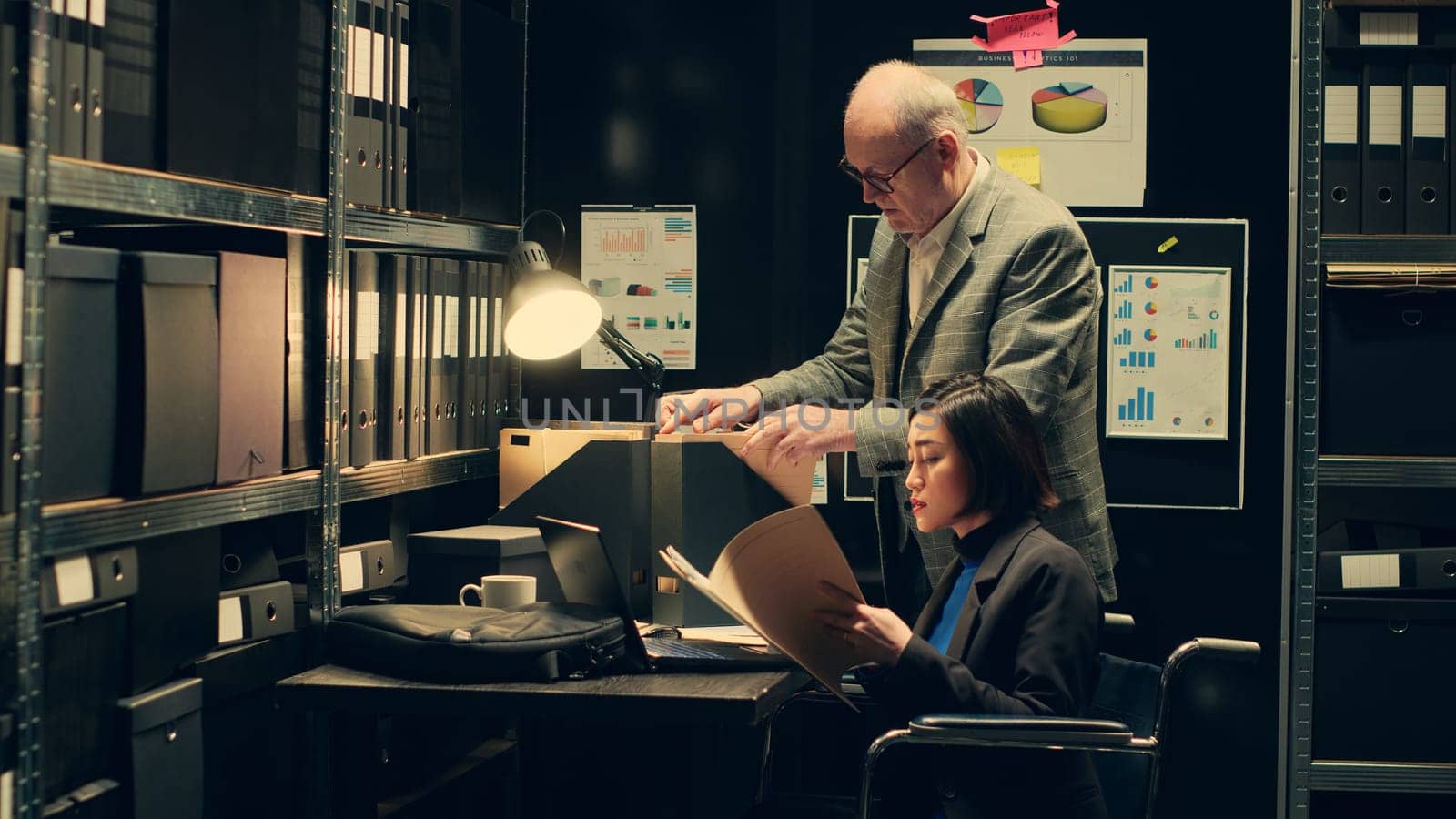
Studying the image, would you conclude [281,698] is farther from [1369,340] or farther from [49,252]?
[1369,340]

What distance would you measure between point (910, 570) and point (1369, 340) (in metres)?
0.98

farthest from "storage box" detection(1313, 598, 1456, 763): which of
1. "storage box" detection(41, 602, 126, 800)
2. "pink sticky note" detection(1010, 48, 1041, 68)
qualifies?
"storage box" detection(41, 602, 126, 800)

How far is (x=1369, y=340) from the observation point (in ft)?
8.61

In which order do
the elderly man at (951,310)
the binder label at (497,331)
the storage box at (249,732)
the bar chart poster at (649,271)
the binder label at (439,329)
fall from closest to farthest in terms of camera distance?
the storage box at (249,732) < the elderly man at (951,310) < the binder label at (439,329) < the binder label at (497,331) < the bar chart poster at (649,271)

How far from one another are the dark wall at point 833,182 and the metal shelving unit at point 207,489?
410 mm

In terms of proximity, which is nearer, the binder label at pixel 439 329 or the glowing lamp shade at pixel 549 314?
the glowing lamp shade at pixel 549 314

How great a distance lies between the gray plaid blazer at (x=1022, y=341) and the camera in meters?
2.34

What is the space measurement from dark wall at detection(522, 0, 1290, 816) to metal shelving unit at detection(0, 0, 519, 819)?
1.34ft

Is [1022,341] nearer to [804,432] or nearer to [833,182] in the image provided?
[804,432]

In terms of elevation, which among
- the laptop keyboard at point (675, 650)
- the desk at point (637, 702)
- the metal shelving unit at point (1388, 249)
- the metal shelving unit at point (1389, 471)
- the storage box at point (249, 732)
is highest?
the metal shelving unit at point (1388, 249)

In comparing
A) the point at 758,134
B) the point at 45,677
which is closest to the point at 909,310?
the point at 758,134

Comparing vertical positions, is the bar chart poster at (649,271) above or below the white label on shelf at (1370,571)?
above

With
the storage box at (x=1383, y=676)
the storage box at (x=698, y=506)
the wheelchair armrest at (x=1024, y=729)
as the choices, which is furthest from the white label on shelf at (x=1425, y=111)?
the wheelchair armrest at (x=1024, y=729)

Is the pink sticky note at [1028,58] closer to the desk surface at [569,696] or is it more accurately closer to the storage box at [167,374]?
the desk surface at [569,696]
